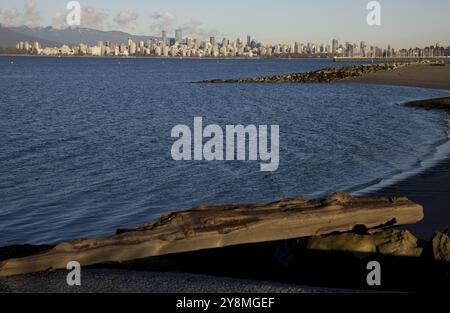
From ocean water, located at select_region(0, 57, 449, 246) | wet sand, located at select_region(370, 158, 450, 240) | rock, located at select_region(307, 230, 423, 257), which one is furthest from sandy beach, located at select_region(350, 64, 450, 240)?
rock, located at select_region(307, 230, 423, 257)

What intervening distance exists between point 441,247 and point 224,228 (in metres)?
3.13

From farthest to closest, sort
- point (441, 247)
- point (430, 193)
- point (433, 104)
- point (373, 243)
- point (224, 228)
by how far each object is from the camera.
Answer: point (433, 104) → point (430, 193) → point (224, 228) → point (373, 243) → point (441, 247)

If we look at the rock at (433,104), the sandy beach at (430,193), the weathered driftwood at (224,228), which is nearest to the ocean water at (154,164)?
the sandy beach at (430,193)

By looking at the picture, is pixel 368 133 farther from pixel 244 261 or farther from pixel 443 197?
pixel 244 261

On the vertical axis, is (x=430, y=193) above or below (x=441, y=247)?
below

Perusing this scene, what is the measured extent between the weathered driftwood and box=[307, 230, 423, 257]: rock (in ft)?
2.07

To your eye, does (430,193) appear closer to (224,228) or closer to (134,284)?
(224,228)

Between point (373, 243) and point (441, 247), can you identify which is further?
point (373, 243)

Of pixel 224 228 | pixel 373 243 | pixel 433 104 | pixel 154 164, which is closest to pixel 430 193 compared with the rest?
pixel 373 243

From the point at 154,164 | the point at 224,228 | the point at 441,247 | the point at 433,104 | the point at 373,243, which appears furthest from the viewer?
the point at 433,104

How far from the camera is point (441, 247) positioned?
8.70m

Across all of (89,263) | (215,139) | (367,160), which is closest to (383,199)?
(89,263)

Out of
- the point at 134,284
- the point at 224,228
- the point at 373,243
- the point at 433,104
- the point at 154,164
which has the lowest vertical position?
the point at 154,164

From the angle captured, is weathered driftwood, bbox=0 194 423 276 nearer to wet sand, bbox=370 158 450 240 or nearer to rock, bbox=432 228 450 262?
rock, bbox=432 228 450 262
